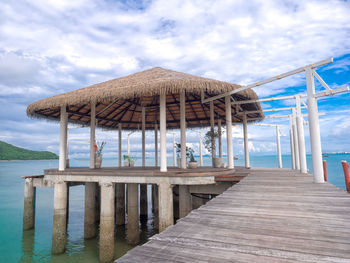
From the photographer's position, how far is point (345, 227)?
2.16 metres

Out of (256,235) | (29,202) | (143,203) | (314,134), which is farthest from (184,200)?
(29,202)

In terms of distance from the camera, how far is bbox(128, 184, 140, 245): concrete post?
759 cm

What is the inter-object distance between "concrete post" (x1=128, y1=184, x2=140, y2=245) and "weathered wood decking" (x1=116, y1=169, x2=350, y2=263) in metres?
4.94

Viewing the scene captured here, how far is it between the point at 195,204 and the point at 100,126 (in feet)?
25.2

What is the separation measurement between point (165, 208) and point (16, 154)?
132 metres

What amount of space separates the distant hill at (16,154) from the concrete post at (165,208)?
12185 cm

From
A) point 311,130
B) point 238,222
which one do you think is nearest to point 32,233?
point 238,222

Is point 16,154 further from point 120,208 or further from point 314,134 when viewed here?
point 314,134

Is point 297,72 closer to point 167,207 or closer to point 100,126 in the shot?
point 167,207

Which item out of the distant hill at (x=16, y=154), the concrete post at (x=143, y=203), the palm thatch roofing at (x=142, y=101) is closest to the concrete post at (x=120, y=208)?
the concrete post at (x=143, y=203)

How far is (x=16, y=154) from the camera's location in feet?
369

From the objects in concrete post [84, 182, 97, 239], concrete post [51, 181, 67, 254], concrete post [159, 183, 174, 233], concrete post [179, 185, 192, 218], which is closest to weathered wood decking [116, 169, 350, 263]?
concrete post [159, 183, 174, 233]

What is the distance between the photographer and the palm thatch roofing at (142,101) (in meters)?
6.97

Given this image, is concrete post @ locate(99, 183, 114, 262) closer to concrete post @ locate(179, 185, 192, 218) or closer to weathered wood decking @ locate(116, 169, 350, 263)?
concrete post @ locate(179, 185, 192, 218)
